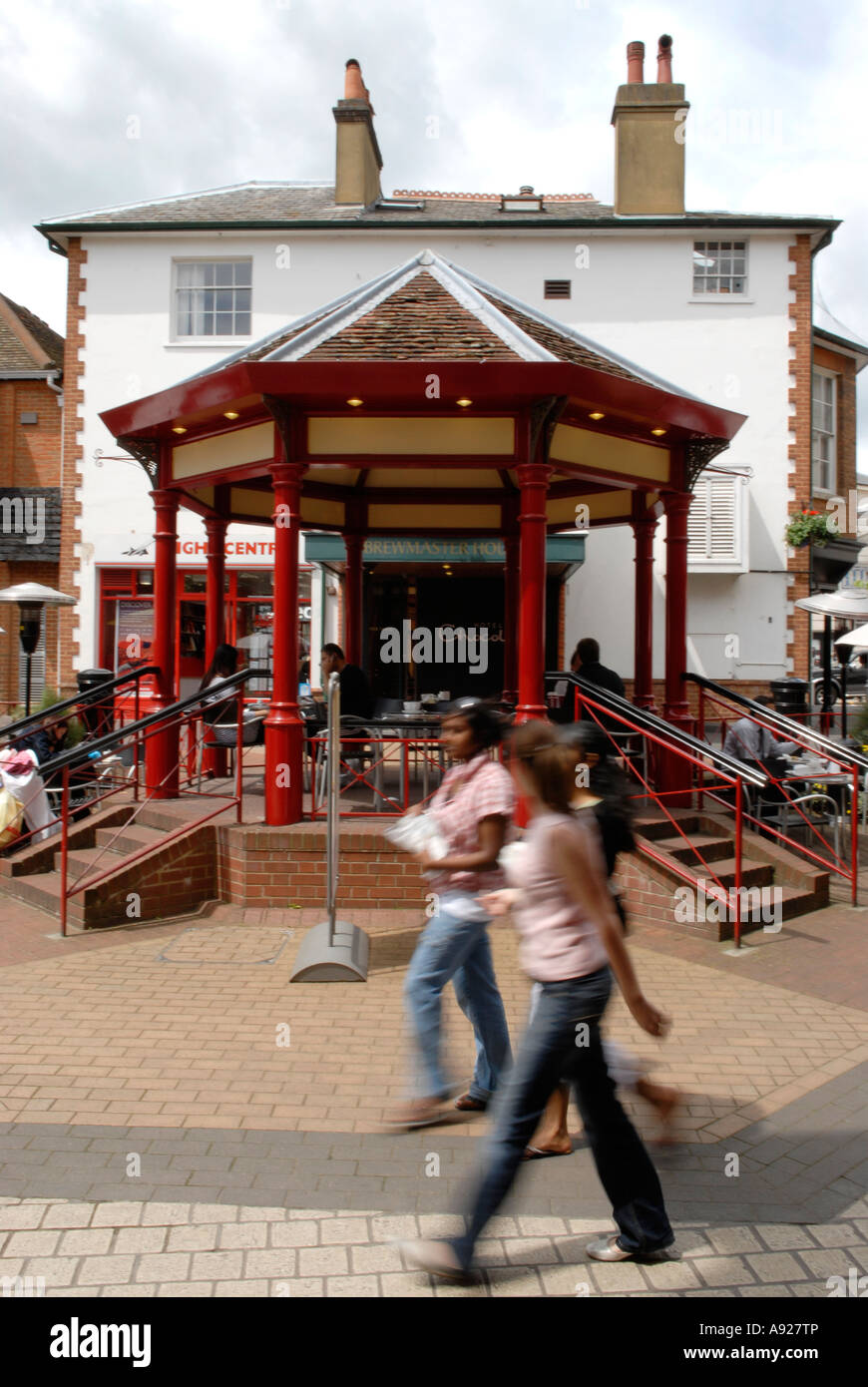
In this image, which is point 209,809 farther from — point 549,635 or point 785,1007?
point 549,635

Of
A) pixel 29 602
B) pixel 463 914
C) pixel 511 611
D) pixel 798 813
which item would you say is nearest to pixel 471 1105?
pixel 463 914

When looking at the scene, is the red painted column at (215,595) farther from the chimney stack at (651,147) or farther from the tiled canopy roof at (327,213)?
the chimney stack at (651,147)

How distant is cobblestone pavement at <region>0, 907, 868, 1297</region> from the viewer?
121 inches

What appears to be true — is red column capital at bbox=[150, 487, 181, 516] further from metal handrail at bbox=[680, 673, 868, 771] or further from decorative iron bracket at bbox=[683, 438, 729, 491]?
metal handrail at bbox=[680, 673, 868, 771]

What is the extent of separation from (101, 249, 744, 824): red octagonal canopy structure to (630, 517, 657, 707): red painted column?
0.87 metres

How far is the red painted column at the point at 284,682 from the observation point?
733 centimetres

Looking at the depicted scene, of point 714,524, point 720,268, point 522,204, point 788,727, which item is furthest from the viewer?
point 522,204

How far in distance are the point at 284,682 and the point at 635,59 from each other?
A: 1593cm

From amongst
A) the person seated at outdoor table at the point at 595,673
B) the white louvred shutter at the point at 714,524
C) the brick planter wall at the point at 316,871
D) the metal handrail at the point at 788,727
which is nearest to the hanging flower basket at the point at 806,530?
the white louvred shutter at the point at 714,524

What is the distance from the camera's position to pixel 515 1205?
137 inches

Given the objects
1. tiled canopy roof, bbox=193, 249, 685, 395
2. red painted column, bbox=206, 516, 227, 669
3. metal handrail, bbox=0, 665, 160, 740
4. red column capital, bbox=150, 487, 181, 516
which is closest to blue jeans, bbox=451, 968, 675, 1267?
tiled canopy roof, bbox=193, 249, 685, 395

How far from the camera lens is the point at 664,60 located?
58.0ft

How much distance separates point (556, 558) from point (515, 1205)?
12331mm

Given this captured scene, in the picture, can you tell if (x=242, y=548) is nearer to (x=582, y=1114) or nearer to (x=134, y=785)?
(x=134, y=785)
